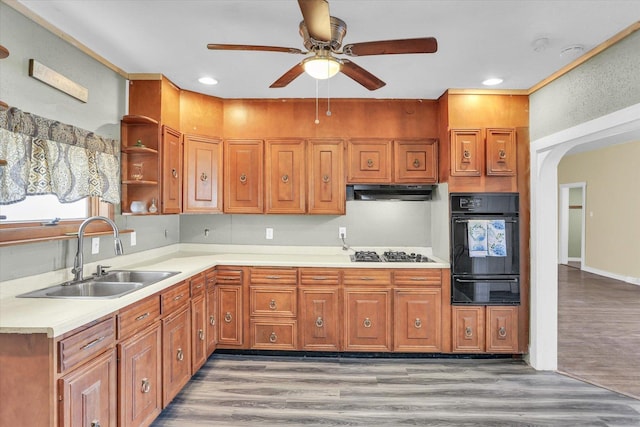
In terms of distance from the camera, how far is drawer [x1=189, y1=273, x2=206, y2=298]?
2943 millimetres

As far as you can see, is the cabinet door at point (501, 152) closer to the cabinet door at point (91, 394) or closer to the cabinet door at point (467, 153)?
the cabinet door at point (467, 153)

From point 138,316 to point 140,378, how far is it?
0.38 meters

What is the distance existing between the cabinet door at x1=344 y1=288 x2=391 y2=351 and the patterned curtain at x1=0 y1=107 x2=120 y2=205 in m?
2.27

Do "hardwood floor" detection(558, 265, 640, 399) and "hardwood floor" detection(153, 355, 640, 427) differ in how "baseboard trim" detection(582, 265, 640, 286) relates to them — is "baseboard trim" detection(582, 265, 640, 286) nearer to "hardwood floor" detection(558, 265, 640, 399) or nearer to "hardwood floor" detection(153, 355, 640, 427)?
"hardwood floor" detection(558, 265, 640, 399)

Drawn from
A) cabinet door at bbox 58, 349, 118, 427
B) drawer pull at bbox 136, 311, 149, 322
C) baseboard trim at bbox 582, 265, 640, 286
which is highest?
drawer pull at bbox 136, 311, 149, 322

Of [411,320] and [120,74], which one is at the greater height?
[120,74]

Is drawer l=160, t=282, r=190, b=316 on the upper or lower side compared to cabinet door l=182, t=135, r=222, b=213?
lower

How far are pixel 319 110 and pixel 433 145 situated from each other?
1.24 meters

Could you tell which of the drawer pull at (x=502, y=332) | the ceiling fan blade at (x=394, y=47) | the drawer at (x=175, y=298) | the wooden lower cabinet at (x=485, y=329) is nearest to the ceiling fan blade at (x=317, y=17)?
the ceiling fan blade at (x=394, y=47)

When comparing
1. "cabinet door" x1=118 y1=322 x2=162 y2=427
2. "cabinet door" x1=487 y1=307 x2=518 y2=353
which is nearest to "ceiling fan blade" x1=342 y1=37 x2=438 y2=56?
"cabinet door" x1=118 y1=322 x2=162 y2=427

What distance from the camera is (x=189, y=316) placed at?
287 cm

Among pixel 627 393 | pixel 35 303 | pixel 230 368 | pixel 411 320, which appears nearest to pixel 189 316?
pixel 230 368

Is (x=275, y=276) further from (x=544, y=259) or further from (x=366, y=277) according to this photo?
(x=544, y=259)

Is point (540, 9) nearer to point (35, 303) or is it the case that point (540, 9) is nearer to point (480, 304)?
point (480, 304)
